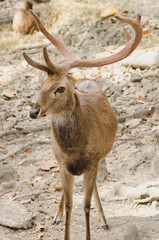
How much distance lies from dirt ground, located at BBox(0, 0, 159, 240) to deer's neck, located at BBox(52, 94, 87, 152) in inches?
43.6

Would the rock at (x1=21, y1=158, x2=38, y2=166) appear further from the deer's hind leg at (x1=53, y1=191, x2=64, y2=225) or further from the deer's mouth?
the deer's mouth

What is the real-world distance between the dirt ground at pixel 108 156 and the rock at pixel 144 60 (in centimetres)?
10

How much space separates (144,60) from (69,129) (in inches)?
169

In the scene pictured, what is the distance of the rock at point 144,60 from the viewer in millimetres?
7411

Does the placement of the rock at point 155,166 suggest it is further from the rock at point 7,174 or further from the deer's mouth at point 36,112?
the deer's mouth at point 36,112

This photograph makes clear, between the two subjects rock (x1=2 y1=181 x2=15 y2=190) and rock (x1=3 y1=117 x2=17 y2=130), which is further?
rock (x1=3 y1=117 x2=17 y2=130)

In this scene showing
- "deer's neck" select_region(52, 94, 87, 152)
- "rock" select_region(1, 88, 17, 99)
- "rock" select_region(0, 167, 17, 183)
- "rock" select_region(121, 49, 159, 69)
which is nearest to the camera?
"deer's neck" select_region(52, 94, 87, 152)

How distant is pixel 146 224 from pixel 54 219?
111 centimetres

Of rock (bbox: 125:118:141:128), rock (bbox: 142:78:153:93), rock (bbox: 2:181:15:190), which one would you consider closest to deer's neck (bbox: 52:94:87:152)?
Result: rock (bbox: 2:181:15:190)

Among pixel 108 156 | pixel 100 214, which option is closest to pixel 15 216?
pixel 100 214

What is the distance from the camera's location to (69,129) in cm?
363

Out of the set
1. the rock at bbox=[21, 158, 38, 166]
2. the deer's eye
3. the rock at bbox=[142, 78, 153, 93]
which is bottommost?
the rock at bbox=[21, 158, 38, 166]

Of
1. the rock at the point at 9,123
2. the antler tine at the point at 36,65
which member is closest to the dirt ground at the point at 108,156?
the rock at the point at 9,123

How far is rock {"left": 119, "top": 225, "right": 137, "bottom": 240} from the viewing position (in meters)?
3.84
